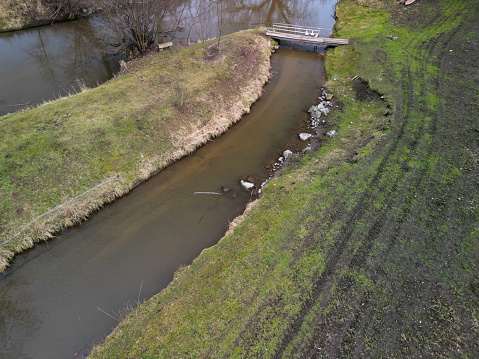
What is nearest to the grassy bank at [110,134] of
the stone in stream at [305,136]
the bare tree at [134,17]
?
the bare tree at [134,17]

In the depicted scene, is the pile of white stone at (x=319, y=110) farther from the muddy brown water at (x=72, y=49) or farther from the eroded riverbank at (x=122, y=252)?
the muddy brown water at (x=72, y=49)

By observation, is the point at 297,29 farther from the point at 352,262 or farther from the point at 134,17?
the point at 352,262

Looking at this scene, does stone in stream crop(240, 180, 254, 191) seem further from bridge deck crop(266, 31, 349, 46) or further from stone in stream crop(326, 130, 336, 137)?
bridge deck crop(266, 31, 349, 46)

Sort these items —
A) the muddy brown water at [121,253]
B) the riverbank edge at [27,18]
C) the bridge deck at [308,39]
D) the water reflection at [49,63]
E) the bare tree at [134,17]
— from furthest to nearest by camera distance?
the riverbank edge at [27,18]
the bridge deck at [308,39]
the bare tree at [134,17]
the water reflection at [49,63]
the muddy brown water at [121,253]

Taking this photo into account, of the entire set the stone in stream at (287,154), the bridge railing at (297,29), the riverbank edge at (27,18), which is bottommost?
the stone in stream at (287,154)

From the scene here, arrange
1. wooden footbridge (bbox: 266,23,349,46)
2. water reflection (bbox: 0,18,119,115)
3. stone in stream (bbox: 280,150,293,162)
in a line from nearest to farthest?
stone in stream (bbox: 280,150,293,162)
water reflection (bbox: 0,18,119,115)
wooden footbridge (bbox: 266,23,349,46)

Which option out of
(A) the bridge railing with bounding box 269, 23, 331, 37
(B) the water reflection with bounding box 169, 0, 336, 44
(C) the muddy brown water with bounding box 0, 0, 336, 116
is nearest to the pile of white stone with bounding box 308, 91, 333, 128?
(A) the bridge railing with bounding box 269, 23, 331, 37

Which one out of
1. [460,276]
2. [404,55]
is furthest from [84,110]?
[404,55]

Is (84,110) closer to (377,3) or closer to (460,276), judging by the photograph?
(460,276)
